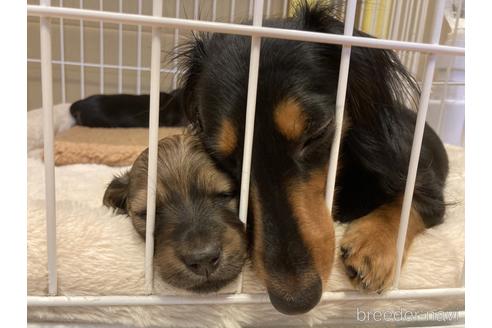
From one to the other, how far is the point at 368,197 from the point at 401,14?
3.63ft

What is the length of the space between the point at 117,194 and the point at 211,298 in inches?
19.1

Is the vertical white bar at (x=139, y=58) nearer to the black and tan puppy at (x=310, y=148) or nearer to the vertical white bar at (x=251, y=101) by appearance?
the black and tan puppy at (x=310, y=148)

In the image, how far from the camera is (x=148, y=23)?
723 millimetres

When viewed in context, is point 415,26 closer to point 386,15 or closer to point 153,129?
point 386,15

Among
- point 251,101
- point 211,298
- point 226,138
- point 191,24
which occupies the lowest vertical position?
point 211,298

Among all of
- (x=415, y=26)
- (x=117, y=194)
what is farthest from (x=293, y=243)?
(x=415, y=26)

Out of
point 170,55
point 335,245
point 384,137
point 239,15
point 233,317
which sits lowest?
point 233,317

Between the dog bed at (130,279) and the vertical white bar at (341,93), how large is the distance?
0.17 metres

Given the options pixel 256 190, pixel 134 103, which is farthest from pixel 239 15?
pixel 256 190

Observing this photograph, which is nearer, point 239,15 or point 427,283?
point 427,283

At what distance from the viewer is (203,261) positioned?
868 millimetres

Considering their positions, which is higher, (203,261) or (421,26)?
(421,26)

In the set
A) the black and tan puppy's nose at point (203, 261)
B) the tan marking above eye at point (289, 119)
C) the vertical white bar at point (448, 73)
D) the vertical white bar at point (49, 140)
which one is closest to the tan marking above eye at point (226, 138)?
the tan marking above eye at point (289, 119)

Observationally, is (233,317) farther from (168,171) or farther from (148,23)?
(148,23)
